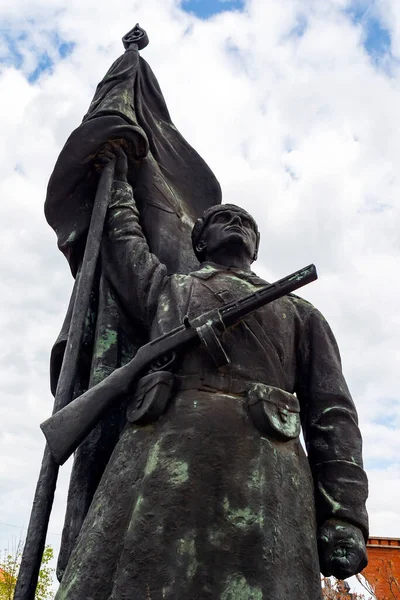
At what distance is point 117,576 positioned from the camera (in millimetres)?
3162

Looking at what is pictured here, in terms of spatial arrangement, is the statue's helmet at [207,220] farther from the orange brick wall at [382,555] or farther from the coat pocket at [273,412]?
the orange brick wall at [382,555]

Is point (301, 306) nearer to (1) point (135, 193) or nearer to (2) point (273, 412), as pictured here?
(2) point (273, 412)

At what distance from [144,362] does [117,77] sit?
9.08ft

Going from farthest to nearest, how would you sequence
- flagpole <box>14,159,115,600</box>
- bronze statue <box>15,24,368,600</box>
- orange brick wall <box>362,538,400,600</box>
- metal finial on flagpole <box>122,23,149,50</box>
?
orange brick wall <box>362,538,400,600</box>
metal finial on flagpole <box>122,23,149,50</box>
flagpole <box>14,159,115,600</box>
bronze statue <box>15,24,368,600</box>

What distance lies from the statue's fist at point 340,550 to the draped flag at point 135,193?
4.13 ft

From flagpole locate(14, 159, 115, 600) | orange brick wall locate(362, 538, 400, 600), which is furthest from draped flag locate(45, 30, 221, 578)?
orange brick wall locate(362, 538, 400, 600)

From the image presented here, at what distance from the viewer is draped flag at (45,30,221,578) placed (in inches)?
A: 161

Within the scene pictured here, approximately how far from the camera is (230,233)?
4.60m

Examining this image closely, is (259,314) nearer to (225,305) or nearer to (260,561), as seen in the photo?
(225,305)

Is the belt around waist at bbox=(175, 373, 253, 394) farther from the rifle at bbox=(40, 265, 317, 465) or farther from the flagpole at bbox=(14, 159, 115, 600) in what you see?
the flagpole at bbox=(14, 159, 115, 600)

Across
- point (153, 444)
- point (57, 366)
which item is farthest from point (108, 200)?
point (153, 444)

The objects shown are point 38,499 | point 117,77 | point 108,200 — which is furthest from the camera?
point 117,77

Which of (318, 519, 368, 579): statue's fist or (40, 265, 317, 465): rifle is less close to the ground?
(40, 265, 317, 465): rifle

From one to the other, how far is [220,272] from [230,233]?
0.32m
